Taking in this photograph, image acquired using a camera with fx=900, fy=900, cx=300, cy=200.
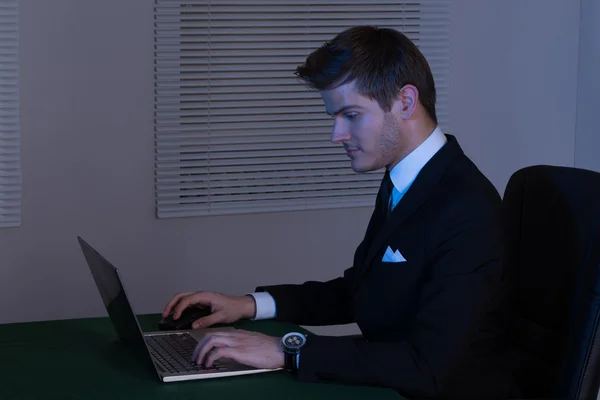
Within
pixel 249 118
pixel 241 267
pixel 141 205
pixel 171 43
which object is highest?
pixel 171 43

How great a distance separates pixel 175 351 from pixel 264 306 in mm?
418

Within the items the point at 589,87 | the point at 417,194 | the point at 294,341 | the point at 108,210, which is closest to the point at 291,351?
the point at 294,341

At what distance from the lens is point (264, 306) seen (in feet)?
8.46

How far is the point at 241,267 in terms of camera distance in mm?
4414

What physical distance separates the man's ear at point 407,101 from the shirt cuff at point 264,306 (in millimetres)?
660

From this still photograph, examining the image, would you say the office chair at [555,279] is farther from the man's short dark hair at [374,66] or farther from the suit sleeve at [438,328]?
the man's short dark hair at [374,66]

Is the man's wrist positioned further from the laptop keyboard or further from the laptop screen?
the laptop screen

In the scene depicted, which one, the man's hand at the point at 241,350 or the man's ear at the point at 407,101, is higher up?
the man's ear at the point at 407,101

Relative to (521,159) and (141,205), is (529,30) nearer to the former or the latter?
(521,159)

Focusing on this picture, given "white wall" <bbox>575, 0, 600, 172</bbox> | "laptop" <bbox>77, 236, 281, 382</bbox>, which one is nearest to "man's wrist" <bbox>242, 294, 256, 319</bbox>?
"laptop" <bbox>77, 236, 281, 382</bbox>

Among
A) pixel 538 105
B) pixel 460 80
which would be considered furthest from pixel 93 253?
pixel 538 105

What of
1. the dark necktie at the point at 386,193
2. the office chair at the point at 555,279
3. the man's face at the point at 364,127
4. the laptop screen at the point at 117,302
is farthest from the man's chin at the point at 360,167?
the laptop screen at the point at 117,302

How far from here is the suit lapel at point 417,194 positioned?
2.32 m

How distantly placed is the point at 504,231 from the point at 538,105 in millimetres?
2781
